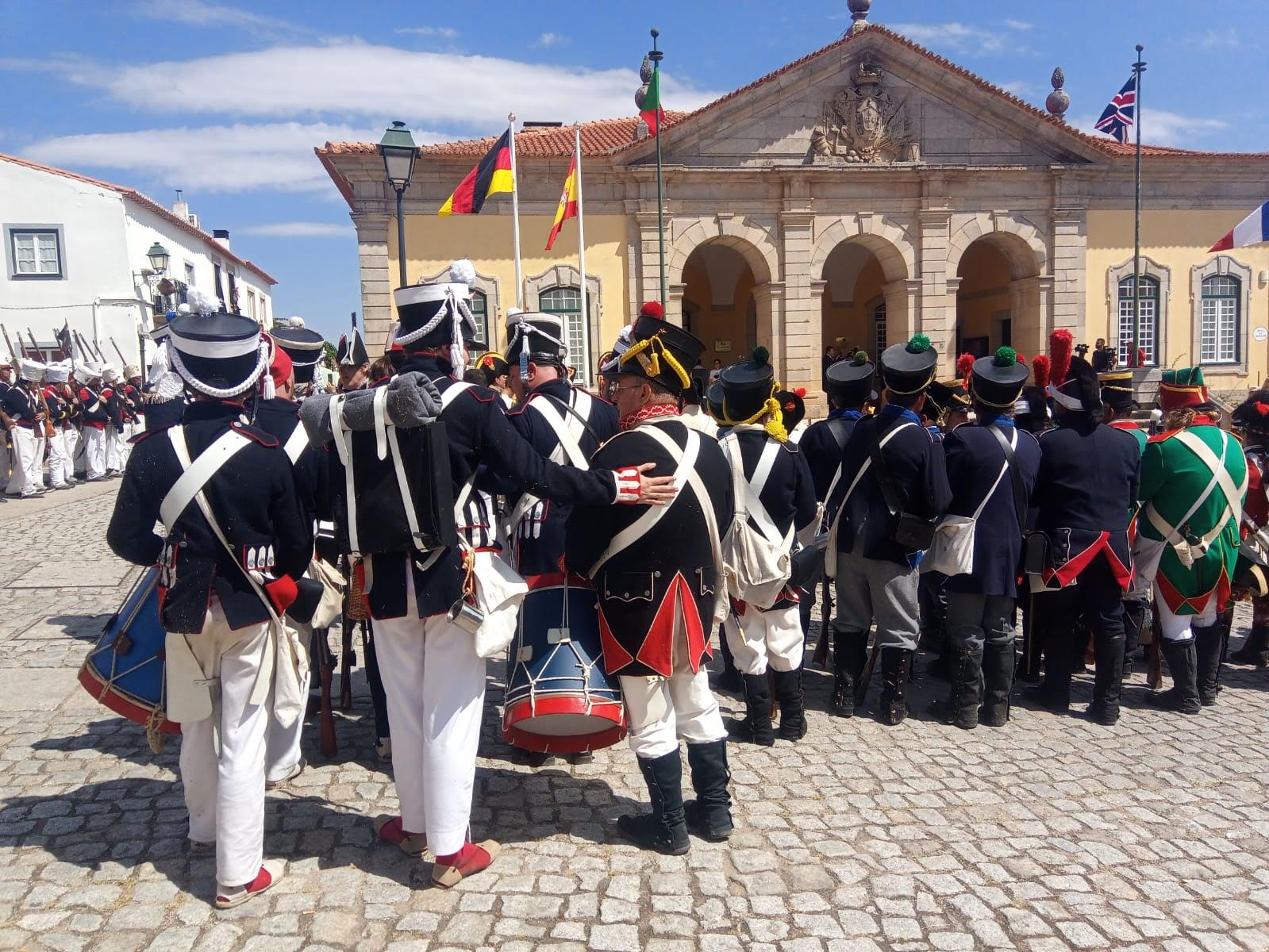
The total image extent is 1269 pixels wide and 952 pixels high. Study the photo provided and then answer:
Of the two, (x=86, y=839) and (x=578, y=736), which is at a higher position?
(x=578, y=736)

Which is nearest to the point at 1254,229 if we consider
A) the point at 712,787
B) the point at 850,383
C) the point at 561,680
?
the point at 850,383

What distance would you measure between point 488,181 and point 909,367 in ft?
38.3

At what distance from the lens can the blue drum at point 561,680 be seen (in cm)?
329

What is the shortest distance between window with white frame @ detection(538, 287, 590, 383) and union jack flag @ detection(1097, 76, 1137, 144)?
12831 millimetres

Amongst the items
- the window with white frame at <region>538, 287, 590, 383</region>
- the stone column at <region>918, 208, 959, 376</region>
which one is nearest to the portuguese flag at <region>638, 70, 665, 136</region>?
the window with white frame at <region>538, 287, 590, 383</region>

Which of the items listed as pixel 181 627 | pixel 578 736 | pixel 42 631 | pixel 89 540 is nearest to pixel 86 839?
pixel 181 627

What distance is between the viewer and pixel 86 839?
11.9 ft

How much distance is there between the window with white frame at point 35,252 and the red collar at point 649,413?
30.6m

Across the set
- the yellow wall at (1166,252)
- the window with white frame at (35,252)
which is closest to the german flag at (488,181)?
the yellow wall at (1166,252)

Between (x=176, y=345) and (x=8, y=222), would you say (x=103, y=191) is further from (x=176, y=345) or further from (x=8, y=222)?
(x=176, y=345)

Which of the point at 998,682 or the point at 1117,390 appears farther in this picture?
the point at 1117,390

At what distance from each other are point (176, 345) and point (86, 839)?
6.95 ft

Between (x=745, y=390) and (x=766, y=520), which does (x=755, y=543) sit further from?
(x=745, y=390)

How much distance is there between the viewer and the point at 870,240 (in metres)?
22.1
